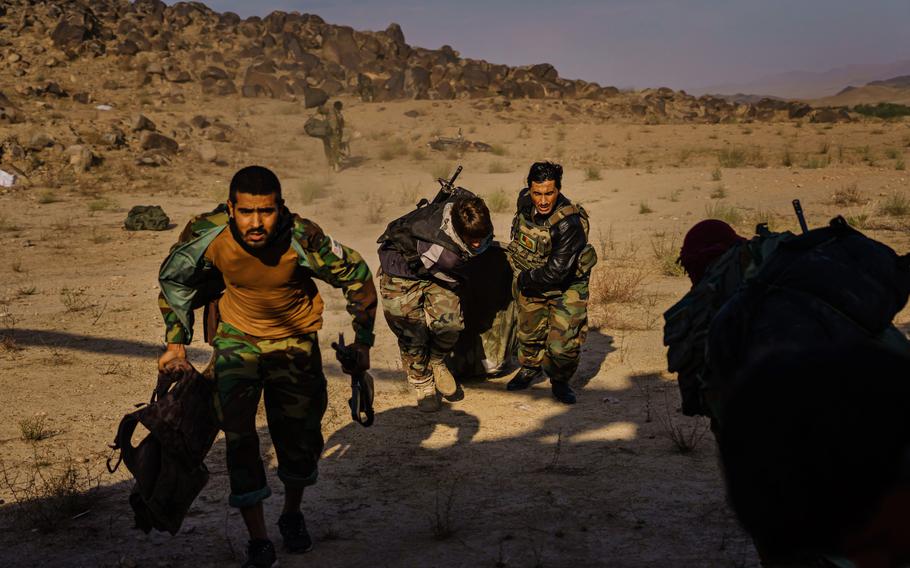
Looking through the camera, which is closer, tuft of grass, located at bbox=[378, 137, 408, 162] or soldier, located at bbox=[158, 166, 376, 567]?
soldier, located at bbox=[158, 166, 376, 567]

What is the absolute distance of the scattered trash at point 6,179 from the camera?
17609mm

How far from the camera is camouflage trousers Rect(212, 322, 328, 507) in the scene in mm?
3570

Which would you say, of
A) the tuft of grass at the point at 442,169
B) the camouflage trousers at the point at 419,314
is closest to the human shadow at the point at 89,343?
the camouflage trousers at the point at 419,314

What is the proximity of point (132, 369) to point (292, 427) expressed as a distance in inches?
144

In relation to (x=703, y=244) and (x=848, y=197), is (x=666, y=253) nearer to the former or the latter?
(x=848, y=197)

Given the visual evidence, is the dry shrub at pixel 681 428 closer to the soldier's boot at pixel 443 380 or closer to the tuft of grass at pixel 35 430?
the soldier's boot at pixel 443 380

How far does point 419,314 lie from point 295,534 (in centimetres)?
230

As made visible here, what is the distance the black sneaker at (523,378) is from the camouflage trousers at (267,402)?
2884mm

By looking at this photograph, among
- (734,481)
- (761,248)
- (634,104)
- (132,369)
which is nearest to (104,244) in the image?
(132,369)

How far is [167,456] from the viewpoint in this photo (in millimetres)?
3500

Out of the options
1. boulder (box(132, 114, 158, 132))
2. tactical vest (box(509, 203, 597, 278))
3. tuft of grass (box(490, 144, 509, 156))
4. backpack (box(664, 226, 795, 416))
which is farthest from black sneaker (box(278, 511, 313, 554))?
boulder (box(132, 114, 158, 132))

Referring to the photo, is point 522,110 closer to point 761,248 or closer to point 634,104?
point 634,104

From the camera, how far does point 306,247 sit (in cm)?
358

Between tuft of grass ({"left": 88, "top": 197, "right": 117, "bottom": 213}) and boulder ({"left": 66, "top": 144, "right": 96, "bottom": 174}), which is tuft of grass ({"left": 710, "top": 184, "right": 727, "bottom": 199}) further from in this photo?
boulder ({"left": 66, "top": 144, "right": 96, "bottom": 174})
